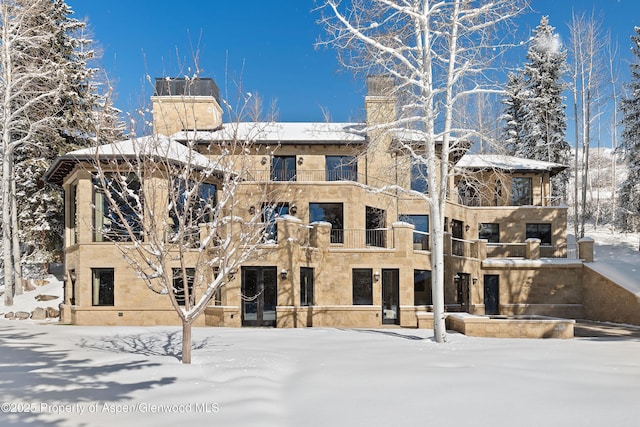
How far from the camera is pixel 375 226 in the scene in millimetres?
25594

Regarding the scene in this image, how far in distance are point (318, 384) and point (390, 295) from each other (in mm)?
13286

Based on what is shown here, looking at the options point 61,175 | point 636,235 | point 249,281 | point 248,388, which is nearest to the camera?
point 248,388

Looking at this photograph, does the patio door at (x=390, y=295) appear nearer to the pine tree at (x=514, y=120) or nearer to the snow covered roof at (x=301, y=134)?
the snow covered roof at (x=301, y=134)

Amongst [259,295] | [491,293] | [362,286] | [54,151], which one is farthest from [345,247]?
[54,151]

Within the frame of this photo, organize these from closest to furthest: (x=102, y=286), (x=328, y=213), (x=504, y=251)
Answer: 1. (x=102, y=286)
2. (x=328, y=213)
3. (x=504, y=251)

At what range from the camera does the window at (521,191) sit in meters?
32.8

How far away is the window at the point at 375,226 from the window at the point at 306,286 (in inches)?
170

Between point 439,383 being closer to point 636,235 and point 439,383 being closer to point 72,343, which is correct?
point 72,343

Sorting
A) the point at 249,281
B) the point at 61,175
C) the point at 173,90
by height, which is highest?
the point at 173,90

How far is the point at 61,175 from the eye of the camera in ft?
77.5

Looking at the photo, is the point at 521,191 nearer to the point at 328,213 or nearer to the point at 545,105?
the point at 545,105

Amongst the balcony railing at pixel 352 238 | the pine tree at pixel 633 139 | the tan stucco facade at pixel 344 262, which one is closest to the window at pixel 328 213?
the tan stucco facade at pixel 344 262

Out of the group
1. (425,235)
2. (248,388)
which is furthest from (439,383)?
(425,235)

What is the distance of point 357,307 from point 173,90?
18.4m
